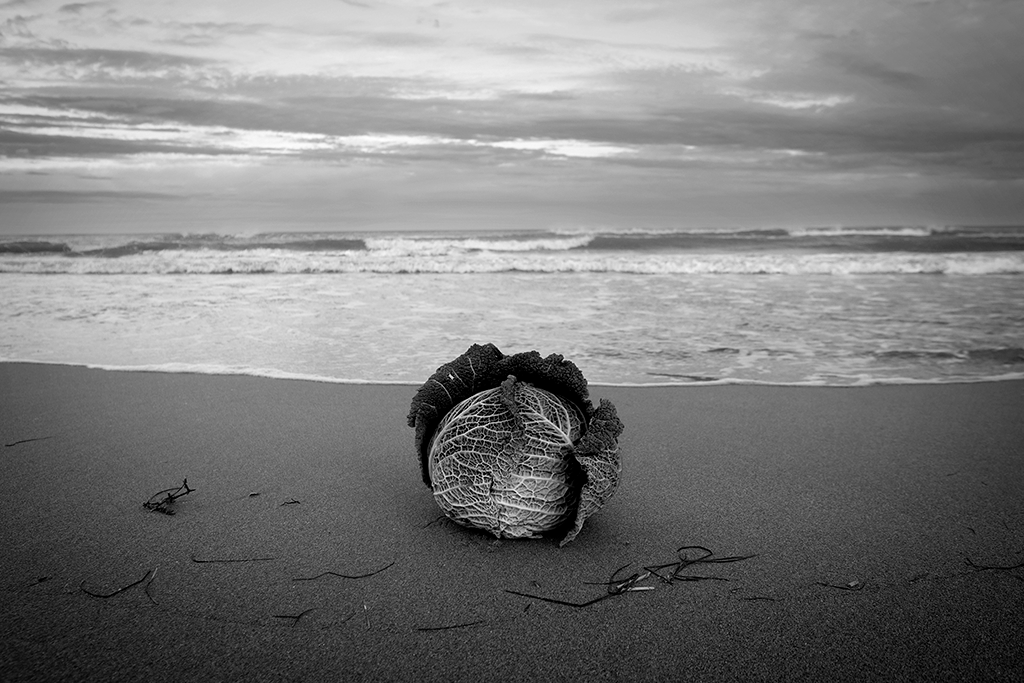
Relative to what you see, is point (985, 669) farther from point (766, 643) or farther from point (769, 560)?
point (769, 560)

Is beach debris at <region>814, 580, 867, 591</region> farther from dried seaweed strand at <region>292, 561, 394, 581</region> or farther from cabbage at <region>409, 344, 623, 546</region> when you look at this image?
dried seaweed strand at <region>292, 561, 394, 581</region>

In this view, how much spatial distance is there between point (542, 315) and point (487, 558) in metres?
9.11

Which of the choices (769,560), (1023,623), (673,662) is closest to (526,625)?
(673,662)

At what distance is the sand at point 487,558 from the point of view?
281 centimetres

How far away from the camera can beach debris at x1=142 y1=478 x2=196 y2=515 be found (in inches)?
163

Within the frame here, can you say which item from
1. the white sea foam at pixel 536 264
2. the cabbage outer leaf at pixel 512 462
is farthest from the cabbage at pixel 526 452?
the white sea foam at pixel 536 264

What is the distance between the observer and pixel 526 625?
3.03 m

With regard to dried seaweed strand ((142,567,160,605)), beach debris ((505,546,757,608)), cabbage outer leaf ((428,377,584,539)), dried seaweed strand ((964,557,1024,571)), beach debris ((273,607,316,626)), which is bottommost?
dried seaweed strand ((142,567,160,605))

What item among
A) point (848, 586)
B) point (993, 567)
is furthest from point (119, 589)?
point (993, 567)

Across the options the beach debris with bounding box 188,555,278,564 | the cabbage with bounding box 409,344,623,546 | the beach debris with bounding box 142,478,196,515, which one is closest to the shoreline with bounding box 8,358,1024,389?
the beach debris with bounding box 142,478,196,515

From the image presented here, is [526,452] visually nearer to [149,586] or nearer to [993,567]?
[149,586]

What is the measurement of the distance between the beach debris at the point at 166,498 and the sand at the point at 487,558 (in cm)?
6

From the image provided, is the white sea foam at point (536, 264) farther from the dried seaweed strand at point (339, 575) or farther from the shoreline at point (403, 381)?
the dried seaweed strand at point (339, 575)

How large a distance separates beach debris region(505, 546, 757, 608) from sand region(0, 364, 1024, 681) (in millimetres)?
38
